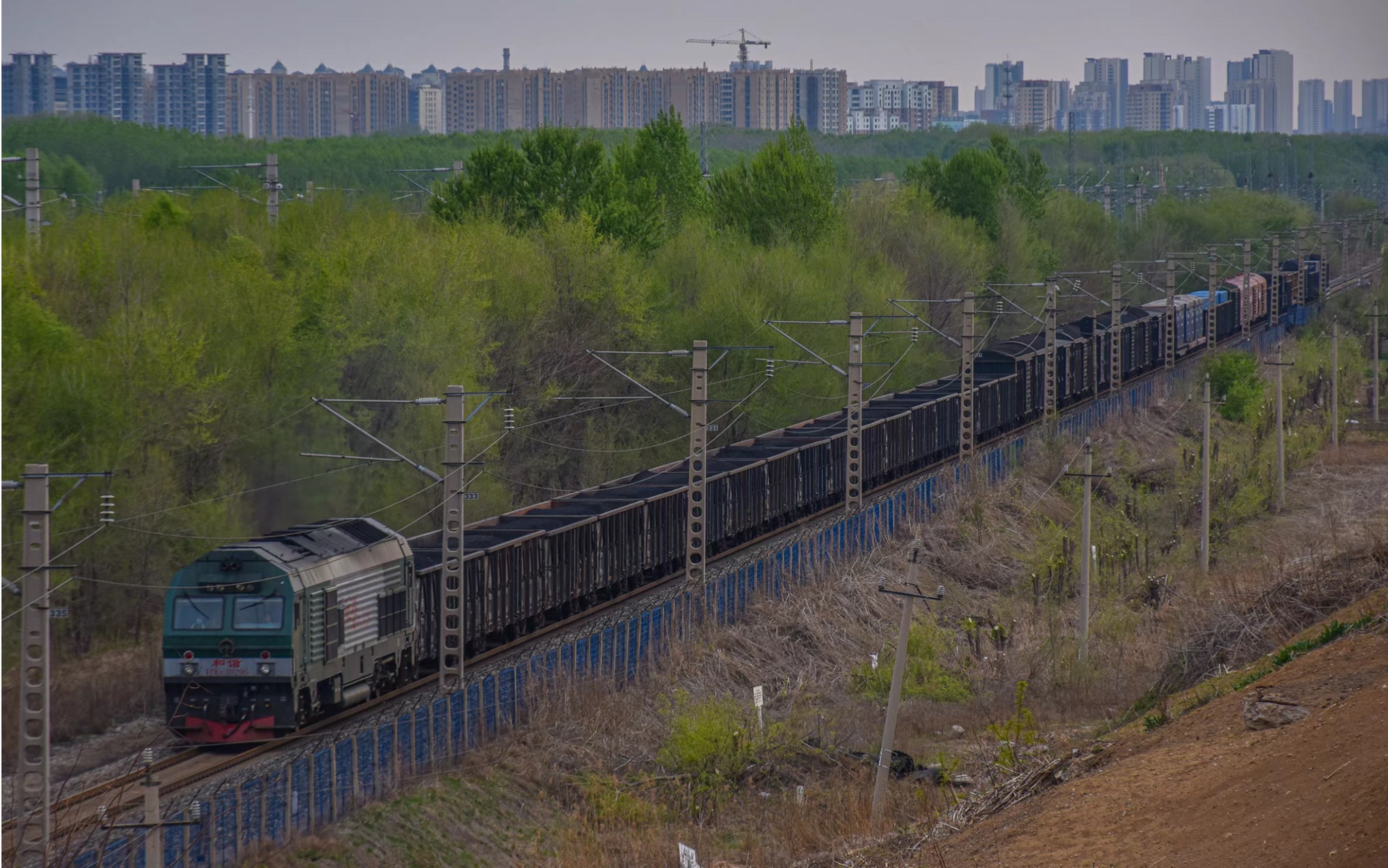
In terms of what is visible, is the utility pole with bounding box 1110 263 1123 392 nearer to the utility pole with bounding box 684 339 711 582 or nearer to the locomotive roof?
the utility pole with bounding box 684 339 711 582

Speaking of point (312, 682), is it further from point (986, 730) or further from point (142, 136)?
point (142, 136)

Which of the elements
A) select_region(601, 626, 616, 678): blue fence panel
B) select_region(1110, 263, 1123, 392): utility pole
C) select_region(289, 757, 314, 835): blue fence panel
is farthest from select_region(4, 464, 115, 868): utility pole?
select_region(1110, 263, 1123, 392): utility pole

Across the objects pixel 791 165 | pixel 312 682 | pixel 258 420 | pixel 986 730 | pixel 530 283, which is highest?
pixel 791 165

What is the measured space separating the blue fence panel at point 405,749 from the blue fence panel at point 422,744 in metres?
0.15

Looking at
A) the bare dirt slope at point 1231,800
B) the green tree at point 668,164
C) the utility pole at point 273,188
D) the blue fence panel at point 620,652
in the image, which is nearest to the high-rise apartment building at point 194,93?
the green tree at point 668,164

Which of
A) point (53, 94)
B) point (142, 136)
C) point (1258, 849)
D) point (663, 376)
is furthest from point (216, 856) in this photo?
point (142, 136)

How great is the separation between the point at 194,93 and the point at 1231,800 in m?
96.4

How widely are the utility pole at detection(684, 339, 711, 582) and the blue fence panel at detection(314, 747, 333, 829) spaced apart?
10261 millimetres

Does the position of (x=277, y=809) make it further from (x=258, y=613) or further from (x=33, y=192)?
(x=33, y=192)

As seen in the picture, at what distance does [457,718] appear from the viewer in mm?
22953

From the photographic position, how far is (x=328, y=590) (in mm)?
21500

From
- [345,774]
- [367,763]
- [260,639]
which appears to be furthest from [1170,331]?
[345,774]

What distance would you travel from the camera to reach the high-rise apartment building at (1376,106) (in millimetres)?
57344

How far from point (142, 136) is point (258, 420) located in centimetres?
2924
